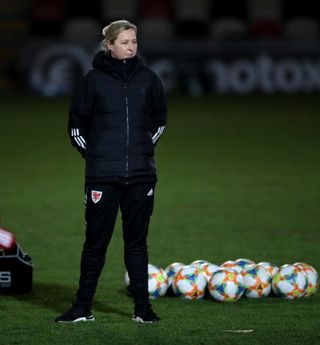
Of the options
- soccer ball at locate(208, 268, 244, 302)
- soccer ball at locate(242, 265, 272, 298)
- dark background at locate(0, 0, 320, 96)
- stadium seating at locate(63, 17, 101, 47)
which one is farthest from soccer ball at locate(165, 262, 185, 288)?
stadium seating at locate(63, 17, 101, 47)

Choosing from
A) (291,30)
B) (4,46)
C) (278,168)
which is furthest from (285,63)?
(278,168)

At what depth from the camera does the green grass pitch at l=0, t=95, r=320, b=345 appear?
7.00m

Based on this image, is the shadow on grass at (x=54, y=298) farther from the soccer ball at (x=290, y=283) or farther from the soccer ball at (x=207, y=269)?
the soccer ball at (x=290, y=283)

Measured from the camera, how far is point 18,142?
18625mm

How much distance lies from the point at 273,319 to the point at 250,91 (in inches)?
887

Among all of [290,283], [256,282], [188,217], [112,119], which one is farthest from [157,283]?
[188,217]

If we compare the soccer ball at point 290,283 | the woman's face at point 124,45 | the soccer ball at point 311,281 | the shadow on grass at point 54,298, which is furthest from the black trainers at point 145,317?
the woman's face at point 124,45

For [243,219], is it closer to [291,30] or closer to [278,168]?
[278,168]

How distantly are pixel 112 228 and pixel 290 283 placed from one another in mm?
1570

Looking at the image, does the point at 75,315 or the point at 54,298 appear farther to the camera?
the point at 54,298

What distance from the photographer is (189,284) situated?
7.84 meters

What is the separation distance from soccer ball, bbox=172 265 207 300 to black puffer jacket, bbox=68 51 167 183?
1.21 meters

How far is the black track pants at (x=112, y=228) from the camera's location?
6934mm

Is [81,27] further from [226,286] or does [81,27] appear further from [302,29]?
[226,286]
